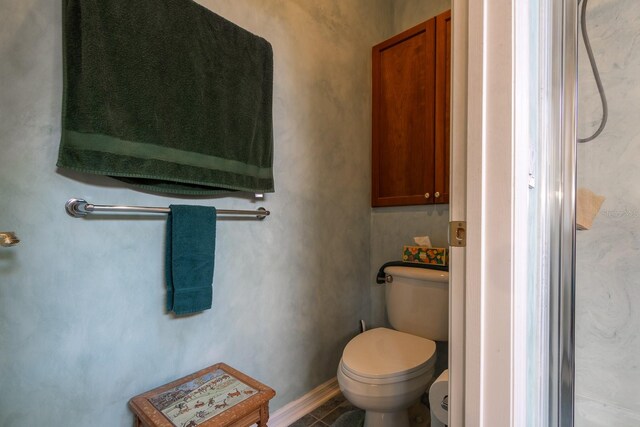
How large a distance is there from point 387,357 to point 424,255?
0.60m

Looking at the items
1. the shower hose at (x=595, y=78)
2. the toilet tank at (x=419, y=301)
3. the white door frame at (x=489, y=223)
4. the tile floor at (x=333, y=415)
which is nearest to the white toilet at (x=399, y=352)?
the toilet tank at (x=419, y=301)

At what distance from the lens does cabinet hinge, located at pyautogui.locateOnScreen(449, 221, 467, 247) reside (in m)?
0.61

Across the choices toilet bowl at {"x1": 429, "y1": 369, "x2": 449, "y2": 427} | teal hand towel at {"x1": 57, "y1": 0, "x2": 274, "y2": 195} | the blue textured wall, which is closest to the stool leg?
the blue textured wall

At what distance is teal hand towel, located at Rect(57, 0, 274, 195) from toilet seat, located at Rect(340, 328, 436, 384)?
0.84m

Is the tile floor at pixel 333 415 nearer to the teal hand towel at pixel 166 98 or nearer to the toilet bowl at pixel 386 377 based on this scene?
the toilet bowl at pixel 386 377

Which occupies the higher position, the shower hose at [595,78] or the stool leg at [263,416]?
the shower hose at [595,78]

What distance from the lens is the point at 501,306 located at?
56cm

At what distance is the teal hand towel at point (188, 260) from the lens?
1.08 meters

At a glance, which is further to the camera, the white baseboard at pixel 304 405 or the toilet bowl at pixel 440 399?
the white baseboard at pixel 304 405

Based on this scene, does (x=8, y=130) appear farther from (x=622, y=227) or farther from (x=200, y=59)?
(x=622, y=227)

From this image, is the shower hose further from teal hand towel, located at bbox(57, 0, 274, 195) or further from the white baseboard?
the white baseboard

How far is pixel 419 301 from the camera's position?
156 centimetres

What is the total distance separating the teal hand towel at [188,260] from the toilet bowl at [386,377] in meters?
0.65

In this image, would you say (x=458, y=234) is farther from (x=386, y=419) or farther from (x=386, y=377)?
(x=386, y=419)
